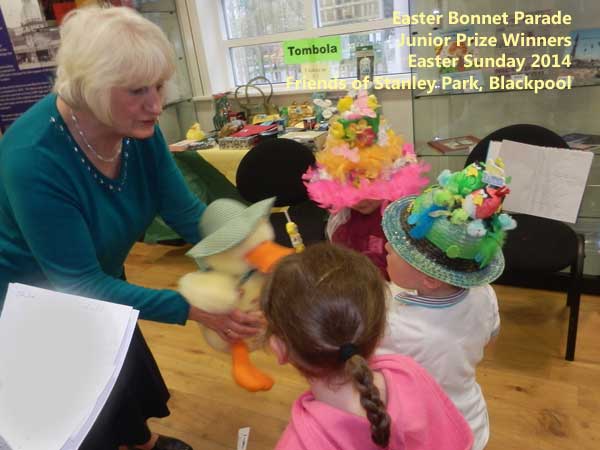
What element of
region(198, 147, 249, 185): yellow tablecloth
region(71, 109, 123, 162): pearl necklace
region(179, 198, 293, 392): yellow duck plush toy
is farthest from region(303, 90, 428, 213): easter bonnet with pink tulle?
region(198, 147, 249, 185): yellow tablecloth

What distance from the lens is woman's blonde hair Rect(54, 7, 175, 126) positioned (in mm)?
1075

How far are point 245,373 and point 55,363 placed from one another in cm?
52

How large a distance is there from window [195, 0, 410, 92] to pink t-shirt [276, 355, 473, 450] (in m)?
2.63

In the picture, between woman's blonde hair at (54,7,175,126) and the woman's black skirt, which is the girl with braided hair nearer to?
woman's blonde hair at (54,7,175,126)

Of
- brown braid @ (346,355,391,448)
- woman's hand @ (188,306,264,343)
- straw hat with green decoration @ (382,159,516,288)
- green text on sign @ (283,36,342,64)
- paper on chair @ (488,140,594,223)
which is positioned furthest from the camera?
green text on sign @ (283,36,342,64)

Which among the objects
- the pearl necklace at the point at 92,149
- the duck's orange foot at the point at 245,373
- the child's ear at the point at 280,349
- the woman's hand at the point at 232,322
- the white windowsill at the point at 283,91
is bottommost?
the duck's orange foot at the point at 245,373

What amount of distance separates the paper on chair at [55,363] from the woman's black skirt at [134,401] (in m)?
0.73

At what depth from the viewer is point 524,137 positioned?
2246 mm

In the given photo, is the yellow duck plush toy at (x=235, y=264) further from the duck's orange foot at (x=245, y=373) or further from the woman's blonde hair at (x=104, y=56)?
the woman's blonde hair at (x=104, y=56)

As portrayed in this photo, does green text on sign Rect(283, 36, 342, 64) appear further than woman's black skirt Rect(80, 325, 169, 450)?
Yes

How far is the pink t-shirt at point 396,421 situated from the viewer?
0.81 metres

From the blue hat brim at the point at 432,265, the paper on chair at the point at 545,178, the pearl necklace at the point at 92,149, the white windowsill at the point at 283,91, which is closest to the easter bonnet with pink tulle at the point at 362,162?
the blue hat brim at the point at 432,265

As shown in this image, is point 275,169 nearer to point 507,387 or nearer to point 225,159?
point 225,159

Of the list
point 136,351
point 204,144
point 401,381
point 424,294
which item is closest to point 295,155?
point 204,144
